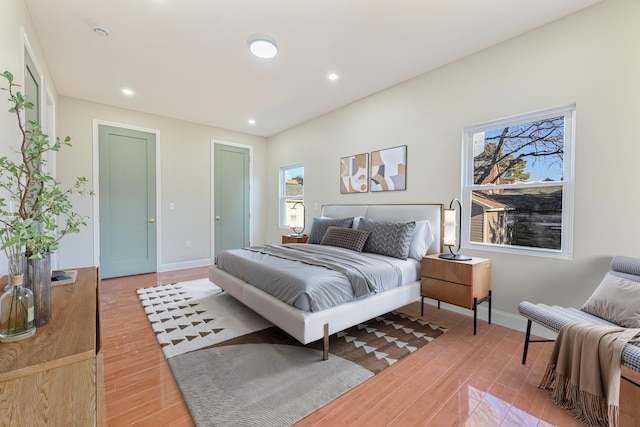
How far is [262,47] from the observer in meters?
2.69

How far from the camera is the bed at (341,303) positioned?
202 centimetres

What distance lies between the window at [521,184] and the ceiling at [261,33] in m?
0.87

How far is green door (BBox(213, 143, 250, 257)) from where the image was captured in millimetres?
5461

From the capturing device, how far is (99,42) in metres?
2.70

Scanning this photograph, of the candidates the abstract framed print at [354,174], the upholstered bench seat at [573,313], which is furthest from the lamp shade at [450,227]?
the abstract framed print at [354,174]

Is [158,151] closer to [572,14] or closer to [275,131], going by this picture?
[275,131]

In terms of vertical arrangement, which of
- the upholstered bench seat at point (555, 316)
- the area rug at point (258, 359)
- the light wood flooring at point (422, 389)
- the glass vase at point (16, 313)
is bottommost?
the light wood flooring at point (422, 389)

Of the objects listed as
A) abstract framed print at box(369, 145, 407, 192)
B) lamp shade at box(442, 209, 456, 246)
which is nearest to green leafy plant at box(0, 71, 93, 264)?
lamp shade at box(442, 209, 456, 246)

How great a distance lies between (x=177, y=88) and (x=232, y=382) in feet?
11.8

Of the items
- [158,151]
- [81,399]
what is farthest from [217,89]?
[81,399]

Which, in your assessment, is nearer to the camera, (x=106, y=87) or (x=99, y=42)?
(x=99, y=42)

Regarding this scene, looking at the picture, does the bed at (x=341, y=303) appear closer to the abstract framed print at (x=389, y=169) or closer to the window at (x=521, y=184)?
the abstract framed print at (x=389, y=169)

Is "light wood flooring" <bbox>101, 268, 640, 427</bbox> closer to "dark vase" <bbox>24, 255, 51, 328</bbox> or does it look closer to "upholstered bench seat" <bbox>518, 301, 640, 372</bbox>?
"upholstered bench seat" <bbox>518, 301, 640, 372</bbox>

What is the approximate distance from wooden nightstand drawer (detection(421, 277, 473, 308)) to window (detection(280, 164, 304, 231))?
289 cm
